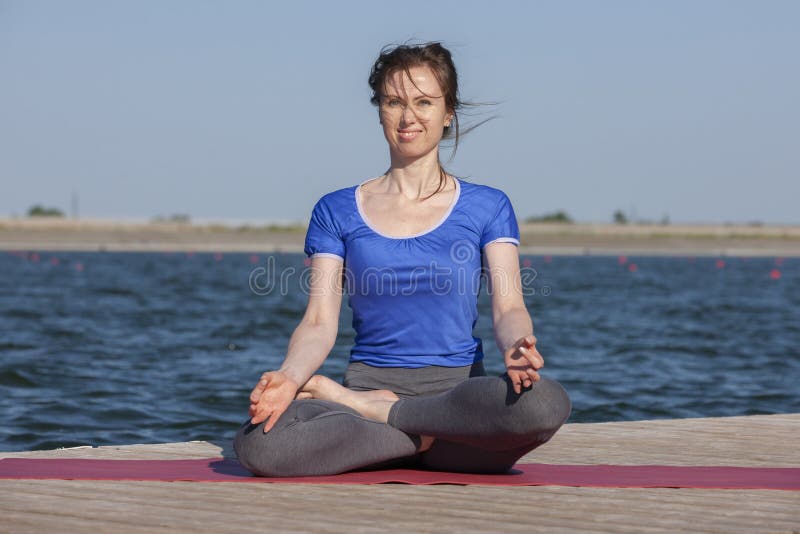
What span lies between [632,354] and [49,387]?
27.1 feet

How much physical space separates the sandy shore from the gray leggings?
7503 cm

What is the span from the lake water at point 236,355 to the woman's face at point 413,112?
433 cm

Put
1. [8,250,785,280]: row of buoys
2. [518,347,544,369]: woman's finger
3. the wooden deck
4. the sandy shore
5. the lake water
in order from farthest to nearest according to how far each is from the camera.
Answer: the sandy shore < [8,250,785,280]: row of buoys < the lake water < [518,347,544,369]: woman's finger < the wooden deck

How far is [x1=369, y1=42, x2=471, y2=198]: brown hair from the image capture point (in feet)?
16.6

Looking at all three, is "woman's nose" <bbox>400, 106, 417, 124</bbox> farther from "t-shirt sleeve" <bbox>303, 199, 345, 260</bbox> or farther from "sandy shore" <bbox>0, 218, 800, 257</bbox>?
"sandy shore" <bbox>0, 218, 800, 257</bbox>

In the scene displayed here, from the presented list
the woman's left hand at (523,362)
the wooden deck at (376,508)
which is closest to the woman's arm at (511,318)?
the woman's left hand at (523,362)

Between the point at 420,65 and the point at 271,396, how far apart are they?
1512 mm

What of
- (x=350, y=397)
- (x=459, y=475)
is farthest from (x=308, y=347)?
(x=459, y=475)

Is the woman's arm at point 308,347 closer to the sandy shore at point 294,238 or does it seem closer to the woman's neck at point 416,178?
the woman's neck at point 416,178

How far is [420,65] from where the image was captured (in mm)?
5051

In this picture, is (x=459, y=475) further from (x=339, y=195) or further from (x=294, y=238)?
(x=294, y=238)

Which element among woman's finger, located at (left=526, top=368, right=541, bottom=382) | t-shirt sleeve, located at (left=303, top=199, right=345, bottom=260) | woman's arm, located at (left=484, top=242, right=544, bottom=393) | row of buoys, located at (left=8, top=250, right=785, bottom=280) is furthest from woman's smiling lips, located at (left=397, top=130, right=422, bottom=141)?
row of buoys, located at (left=8, top=250, right=785, bottom=280)

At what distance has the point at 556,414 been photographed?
463 cm

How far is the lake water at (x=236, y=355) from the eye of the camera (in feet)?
35.0
